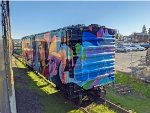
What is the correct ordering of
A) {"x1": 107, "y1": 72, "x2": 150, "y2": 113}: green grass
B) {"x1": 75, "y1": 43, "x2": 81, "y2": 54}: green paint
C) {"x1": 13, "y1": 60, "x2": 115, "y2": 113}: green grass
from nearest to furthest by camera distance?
{"x1": 75, "y1": 43, "x2": 81, "y2": 54}: green paint, {"x1": 13, "y1": 60, "x2": 115, "y2": 113}: green grass, {"x1": 107, "y1": 72, "x2": 150, "y2": 113}: green grass

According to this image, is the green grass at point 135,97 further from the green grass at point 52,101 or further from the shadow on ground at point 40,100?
the shadow on ground at point 40,100

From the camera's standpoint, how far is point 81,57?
27.0ft

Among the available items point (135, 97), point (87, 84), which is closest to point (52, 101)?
point (87, 84)

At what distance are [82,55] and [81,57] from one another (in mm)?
90

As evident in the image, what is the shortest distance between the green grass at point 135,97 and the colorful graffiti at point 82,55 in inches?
43.1

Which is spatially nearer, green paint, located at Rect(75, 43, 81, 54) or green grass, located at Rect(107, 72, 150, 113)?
green paint, located at Rect(75, 43, 81, 54)

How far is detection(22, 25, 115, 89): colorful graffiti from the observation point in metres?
8.24

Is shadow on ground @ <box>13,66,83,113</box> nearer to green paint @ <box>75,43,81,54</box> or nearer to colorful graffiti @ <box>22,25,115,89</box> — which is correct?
colorful graffiti @ <box>22,25,115,89</box>

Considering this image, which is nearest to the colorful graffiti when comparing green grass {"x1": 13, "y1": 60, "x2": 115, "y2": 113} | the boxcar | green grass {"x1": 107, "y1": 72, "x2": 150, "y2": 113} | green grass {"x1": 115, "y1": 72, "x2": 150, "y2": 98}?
the boxcar

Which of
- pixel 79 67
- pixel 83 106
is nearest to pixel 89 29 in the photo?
pixel 79 67

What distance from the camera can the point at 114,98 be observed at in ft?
33.4

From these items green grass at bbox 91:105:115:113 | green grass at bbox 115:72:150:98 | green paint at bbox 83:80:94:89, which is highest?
green paint at bbox 83:80:94:89

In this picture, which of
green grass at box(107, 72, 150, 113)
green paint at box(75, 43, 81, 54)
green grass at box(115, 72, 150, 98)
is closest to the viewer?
green paint at box(75, 43, 81, 54)

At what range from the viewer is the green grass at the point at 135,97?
9031 mm
